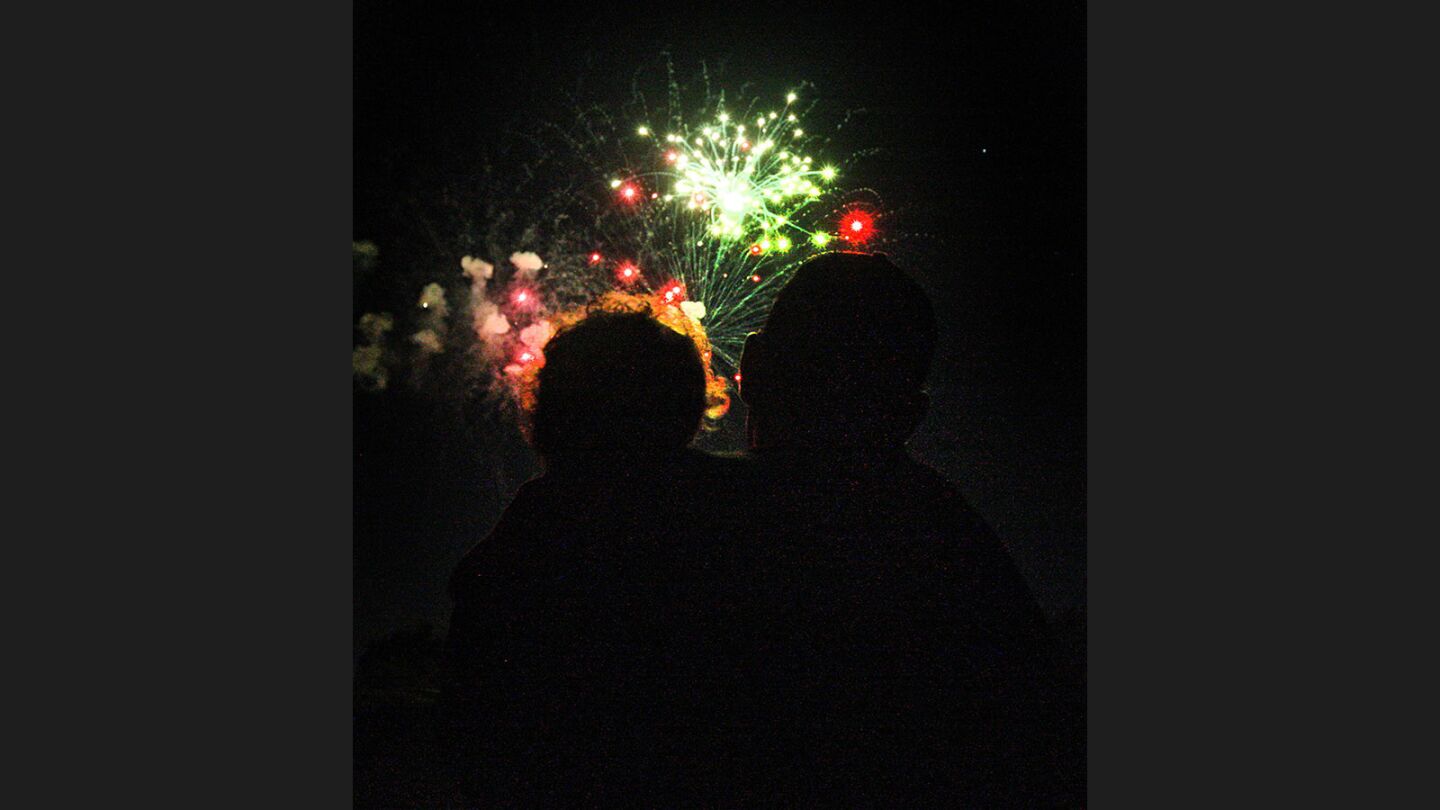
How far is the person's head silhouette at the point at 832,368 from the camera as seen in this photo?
2.35m

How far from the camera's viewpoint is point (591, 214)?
2920 millimetres

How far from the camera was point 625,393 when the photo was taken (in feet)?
7.45

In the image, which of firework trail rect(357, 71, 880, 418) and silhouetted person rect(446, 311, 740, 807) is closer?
silhouetted person rect(446, 311, 740, 807)

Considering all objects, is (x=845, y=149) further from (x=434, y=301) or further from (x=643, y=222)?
(x=434, y=301)

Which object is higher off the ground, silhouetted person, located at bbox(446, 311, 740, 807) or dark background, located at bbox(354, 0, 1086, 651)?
dark background, located at bbox(354, 0, 1086, 651)

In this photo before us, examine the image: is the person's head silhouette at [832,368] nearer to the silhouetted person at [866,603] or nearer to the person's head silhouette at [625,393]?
the silhouetted person at [866,603]

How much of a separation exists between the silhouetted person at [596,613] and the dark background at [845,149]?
60cm

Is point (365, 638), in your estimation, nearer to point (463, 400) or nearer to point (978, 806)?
point (463, 400)

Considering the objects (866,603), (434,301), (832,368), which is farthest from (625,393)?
(434,301)

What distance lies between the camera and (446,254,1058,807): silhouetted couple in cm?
232

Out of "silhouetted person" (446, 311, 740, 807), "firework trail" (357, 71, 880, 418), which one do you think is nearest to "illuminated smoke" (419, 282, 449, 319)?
"firework trail" (357, 71, 880, 418)

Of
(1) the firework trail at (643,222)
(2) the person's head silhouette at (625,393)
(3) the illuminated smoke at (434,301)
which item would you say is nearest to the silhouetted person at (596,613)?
(2) the person's head silhouette at (625,393)

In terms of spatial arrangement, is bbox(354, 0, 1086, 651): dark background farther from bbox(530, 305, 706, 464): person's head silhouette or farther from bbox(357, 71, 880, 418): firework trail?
bbox(530, 305, 706, 464): person's head silhouette

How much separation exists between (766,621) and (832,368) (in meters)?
0.61
